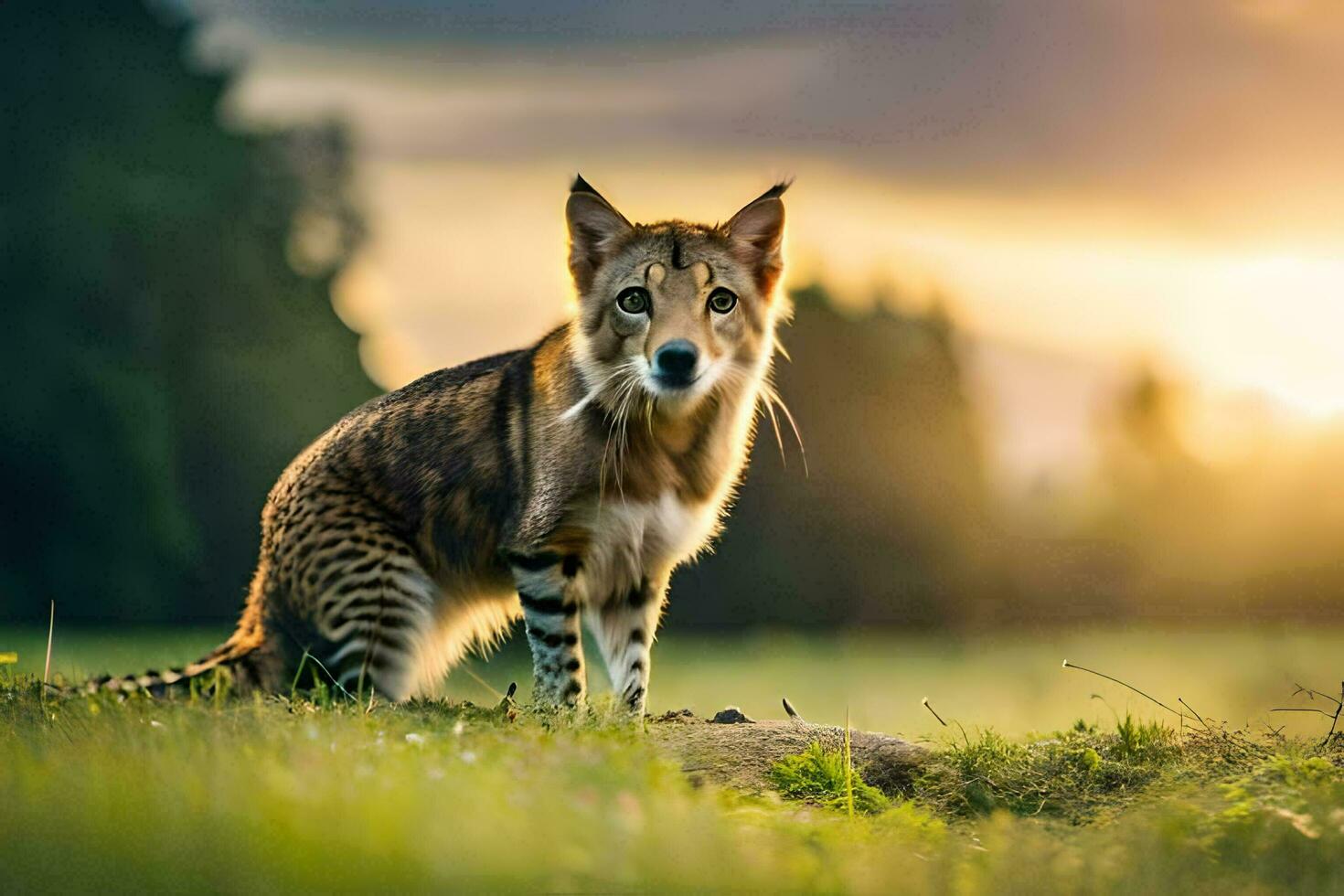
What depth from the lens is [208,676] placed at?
29.7 ft

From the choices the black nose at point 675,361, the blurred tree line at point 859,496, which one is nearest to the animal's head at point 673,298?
the black nose at point 675,361

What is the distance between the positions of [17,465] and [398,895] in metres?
21.9

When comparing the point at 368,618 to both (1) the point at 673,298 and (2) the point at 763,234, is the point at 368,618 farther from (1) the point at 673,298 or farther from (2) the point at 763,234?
(2) the point at 763,234

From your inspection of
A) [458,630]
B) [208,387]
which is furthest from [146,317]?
[458,630]

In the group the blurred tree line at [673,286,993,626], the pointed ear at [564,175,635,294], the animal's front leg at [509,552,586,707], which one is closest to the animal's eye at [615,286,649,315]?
the pointed ear at [564,175,635,294]

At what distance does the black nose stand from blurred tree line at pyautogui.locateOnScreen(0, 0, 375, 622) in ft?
59.1

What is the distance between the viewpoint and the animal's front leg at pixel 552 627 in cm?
884

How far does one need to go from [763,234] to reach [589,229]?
1.18 metres

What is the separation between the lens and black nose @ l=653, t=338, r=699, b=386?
852 cm

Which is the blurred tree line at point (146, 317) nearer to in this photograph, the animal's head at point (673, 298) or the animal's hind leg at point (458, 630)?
the animal's hind leg at point (458, 630)

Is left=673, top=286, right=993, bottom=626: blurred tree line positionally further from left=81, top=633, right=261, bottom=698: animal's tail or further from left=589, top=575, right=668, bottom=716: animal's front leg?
left=81, top=633, right=261, bottom=698: animal's tail

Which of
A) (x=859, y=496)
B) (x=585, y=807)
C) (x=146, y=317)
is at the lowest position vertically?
(x=585, y=807)

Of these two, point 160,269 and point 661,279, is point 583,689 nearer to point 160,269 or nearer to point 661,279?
point 661,279

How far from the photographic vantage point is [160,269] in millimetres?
26406
